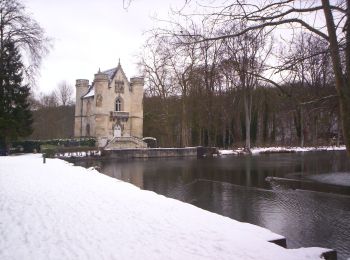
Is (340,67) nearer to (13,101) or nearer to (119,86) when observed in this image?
(13,101)

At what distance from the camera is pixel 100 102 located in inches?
1896

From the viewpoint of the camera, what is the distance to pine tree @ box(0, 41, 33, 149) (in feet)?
103

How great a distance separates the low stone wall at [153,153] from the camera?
35656 millimetres

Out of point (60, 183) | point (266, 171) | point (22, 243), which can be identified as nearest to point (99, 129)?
point (266, 171)

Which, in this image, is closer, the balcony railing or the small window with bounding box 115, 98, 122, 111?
the balcony railing

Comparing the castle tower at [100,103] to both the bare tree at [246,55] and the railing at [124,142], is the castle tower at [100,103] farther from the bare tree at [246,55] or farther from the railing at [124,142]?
the bare tree at [246,55]

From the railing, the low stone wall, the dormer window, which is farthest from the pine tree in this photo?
the dormer window

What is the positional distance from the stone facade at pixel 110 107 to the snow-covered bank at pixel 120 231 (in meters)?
37.7

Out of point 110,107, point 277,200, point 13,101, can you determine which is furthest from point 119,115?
point 277,200

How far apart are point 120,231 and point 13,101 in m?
30.6

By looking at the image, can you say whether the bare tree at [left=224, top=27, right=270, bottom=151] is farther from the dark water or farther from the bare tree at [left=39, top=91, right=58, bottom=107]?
the bare tree at [left=39, top=91, right=58, bottom=107]

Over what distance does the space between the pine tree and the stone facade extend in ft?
45.1

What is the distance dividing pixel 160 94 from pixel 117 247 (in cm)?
3828

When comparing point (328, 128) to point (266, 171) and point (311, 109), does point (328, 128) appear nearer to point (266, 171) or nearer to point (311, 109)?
point (311, 109)
